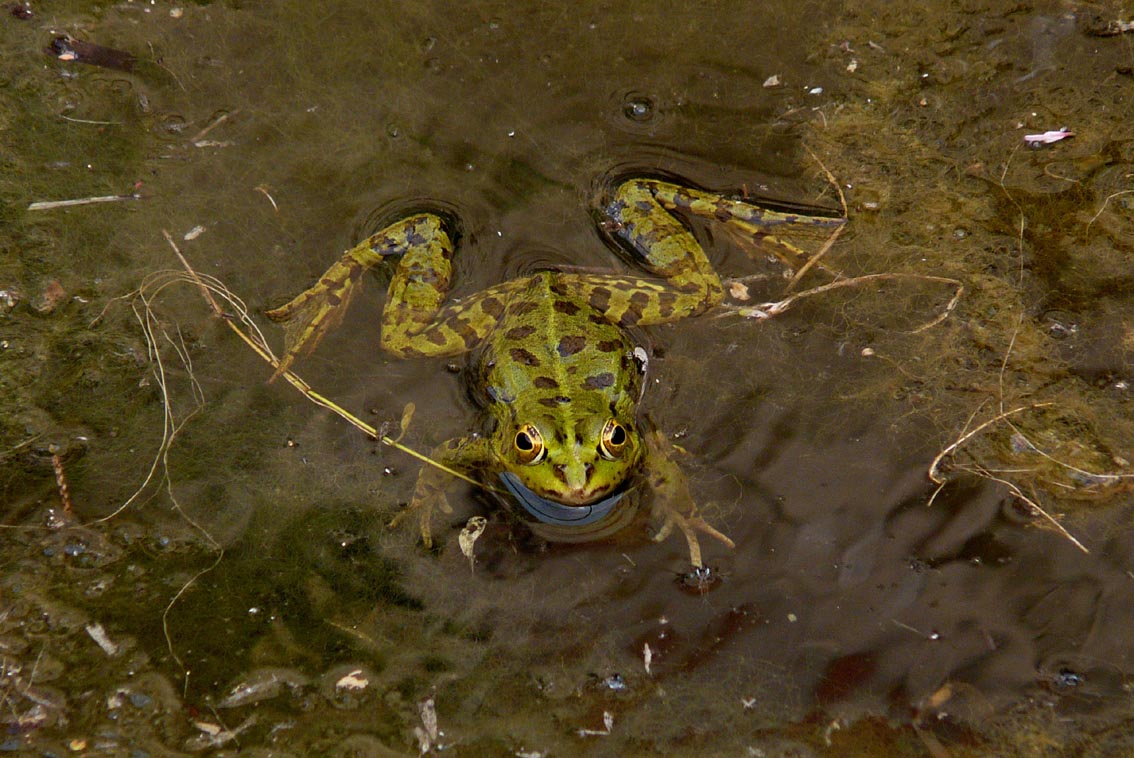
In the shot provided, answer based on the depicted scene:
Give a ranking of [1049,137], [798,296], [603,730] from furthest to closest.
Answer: [1049,137], [798,296], [603,730]

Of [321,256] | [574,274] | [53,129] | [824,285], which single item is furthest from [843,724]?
[53,129]

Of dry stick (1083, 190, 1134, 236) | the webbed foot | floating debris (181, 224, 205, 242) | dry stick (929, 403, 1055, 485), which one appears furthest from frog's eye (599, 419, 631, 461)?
dry stick (1083, 190, 1134, 236)

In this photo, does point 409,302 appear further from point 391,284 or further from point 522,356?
point 522,356

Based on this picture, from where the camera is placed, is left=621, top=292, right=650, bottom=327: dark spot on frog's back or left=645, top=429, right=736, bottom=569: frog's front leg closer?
left=645, top=429, right=736, bottom=569: frog's front leg

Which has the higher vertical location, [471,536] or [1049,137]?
[1049,137]

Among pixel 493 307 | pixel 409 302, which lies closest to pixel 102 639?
pixel 409 302

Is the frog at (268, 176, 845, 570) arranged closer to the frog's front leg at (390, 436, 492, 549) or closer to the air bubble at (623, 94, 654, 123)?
the frog's front leg at (390, 436, 492, 549)
